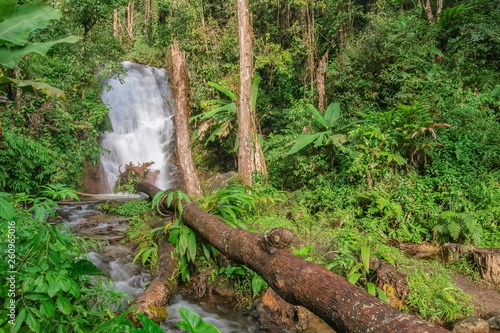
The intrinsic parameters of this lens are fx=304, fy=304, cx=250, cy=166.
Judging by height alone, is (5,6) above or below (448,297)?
above

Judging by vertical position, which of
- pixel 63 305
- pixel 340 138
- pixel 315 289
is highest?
pixel 340 138

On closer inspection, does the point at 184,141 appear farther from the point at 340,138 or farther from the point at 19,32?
the point at 19,32

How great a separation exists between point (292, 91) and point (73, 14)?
7745 millimetres

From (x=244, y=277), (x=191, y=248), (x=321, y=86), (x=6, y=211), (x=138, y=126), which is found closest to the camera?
(x=6, y=211)

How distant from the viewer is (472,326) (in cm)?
327

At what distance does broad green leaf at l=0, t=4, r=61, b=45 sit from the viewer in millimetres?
2340

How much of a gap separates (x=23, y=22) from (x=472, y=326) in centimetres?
516

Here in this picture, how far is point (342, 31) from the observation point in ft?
34.8

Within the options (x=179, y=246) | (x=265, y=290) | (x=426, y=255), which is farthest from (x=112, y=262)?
(x=426, y=255)

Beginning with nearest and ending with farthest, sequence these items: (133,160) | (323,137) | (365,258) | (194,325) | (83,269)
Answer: (194,325)
(83,269)
(365,258)
(323,137)
(133,160)

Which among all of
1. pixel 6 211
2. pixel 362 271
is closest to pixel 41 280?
pixel 6 211

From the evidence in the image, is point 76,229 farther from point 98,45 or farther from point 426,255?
point 98,45

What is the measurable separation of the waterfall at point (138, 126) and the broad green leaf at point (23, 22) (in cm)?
817

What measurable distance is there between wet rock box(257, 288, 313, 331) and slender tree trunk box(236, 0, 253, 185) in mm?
3174
